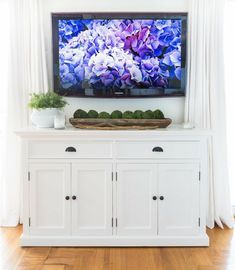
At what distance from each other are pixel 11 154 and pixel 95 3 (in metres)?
1.60

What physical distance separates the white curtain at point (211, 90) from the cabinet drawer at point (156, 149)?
1.73 ft

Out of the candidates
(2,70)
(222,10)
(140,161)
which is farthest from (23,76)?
(222,10)

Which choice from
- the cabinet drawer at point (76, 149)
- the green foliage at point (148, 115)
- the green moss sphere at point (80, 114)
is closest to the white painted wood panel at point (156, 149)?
the cabinet drawer at point (76, 149)

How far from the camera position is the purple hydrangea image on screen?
3373 mm

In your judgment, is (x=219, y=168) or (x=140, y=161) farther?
(x=219, y=168)

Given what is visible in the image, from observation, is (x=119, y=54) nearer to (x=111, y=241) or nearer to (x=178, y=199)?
(x=178, y=199)

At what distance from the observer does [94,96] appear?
3467 mm

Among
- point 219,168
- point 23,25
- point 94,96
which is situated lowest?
point 219,168

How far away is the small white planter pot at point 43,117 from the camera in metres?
3.18

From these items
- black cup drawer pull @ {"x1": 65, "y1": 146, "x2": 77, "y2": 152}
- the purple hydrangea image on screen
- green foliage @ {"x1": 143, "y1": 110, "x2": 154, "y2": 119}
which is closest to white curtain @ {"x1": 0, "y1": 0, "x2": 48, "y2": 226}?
the purple hydrangea image on screen

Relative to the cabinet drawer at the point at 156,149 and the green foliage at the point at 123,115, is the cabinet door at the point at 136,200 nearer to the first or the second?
the cabinet drawer at the point at 156,149

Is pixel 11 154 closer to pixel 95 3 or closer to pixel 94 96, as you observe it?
pixel 94 96

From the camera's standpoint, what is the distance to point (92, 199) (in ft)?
10.0

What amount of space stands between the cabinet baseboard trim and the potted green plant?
3.06 feet
